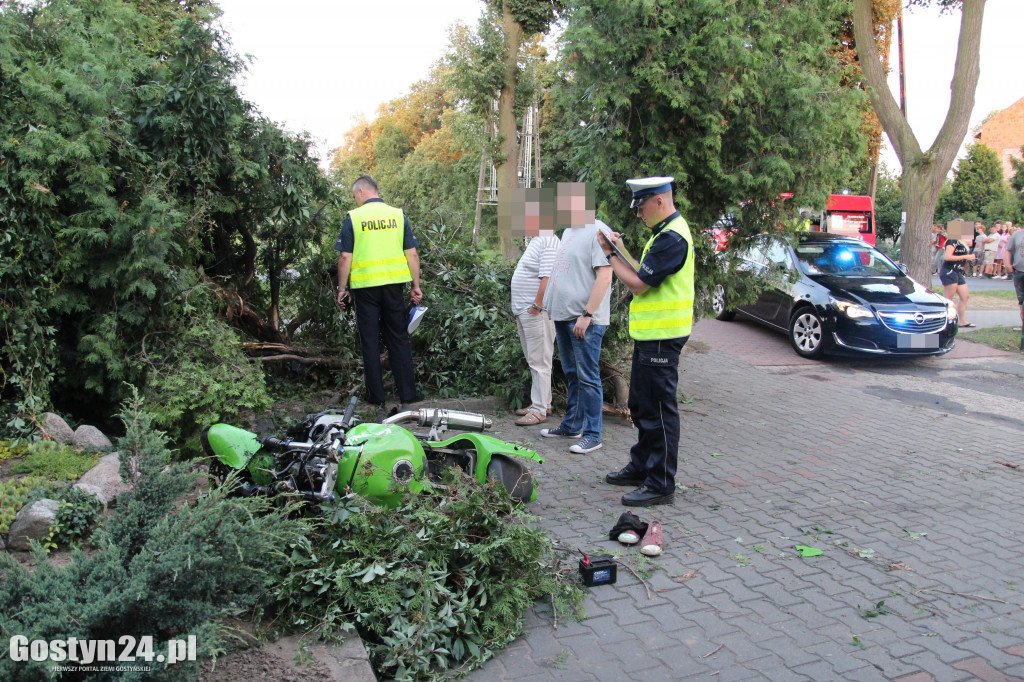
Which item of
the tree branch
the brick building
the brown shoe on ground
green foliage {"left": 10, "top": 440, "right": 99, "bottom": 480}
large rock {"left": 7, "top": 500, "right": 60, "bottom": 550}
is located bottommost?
the brown shoe on ground

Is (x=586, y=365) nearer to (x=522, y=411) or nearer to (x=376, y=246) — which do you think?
(x=522, y=411)

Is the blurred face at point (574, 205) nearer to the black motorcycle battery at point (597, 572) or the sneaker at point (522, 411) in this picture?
the sneaker at point (522, 411)

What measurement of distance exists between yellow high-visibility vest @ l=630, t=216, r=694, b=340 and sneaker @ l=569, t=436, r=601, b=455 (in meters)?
1.41

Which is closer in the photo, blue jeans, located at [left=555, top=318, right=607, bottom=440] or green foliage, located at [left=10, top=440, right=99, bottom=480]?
green foliage, located at [left=10, top=440, right=99, bottom=480]

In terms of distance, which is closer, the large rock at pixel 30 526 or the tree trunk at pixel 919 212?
the large rock at pixel 30 526

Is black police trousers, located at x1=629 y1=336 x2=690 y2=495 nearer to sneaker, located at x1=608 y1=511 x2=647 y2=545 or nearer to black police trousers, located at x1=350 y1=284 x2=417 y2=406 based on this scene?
sneaker, located at x1=608 y1=511 x2=647 y2=545

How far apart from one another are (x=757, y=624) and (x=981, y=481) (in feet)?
10.7

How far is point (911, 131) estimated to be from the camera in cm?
1374

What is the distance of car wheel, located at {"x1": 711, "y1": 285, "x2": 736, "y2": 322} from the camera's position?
788 centimetres

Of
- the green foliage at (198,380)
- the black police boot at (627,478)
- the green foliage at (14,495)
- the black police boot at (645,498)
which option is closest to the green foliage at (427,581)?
the black police boot at (645,498)

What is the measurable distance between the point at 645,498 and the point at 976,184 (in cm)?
Result: 3344

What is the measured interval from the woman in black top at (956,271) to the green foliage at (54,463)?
13783mm

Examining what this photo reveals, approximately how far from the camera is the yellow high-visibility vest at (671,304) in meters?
4.85

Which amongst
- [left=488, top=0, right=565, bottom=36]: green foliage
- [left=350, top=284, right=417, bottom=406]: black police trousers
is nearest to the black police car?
[left=350, top=284, right=417, bottom=406]: black police trousers
